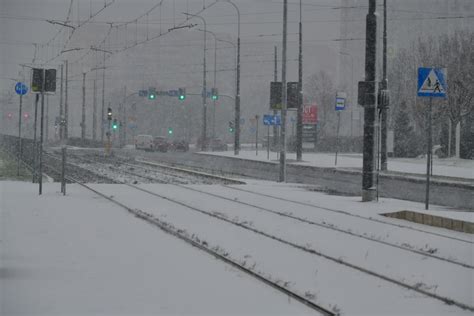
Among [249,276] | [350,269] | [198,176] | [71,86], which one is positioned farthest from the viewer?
[71,86]

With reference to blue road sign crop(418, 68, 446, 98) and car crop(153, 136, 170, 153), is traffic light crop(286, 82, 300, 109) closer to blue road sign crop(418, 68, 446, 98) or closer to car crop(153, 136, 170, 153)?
blue road sign crop(418, 68, 446, 98)

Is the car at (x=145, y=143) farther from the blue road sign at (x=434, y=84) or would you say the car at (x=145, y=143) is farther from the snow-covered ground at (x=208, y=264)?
the blue road sign at (x=434, y=84)

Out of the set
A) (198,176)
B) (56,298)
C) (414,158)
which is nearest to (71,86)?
(414,158)

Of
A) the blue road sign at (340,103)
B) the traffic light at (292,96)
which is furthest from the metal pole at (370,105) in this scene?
the blue road sign at (340,103)

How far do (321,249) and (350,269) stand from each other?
5.04 ft

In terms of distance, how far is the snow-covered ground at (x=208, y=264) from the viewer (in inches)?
281

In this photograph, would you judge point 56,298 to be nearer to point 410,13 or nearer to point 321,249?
point 321,249

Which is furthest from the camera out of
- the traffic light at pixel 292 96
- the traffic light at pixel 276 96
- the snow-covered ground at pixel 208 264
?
the traffic light at pixel 276 96

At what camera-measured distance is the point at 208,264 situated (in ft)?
30.2

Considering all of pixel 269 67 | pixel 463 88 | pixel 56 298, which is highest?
pixel 269 67

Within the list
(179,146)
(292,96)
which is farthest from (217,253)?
(179,146)

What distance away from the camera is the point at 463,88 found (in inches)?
1815

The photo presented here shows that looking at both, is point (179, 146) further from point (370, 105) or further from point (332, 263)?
point (332, 263)

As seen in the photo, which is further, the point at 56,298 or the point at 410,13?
the point at 410,13
